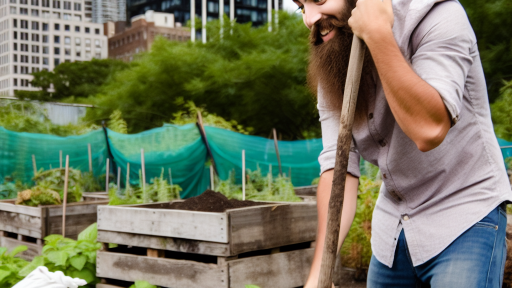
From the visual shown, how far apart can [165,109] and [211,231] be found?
48.5 ft

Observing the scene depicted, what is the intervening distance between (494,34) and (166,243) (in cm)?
1094

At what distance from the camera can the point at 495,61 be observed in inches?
490

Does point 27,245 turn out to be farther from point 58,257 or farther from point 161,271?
point 161,271

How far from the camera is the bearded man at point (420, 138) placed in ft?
3.75

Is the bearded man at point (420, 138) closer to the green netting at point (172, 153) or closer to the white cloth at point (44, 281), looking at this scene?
the white cloth at point (44, 281)

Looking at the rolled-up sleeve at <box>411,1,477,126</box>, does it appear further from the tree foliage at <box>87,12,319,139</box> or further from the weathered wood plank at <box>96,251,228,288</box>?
the tree foliage at <box>87,12,319,139</box>

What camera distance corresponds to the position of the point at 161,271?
13.0ft

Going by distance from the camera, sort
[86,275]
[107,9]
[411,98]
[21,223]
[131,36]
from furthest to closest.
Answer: [131,36] < [107,9] < [21,223] < [86,275] < [411,98]

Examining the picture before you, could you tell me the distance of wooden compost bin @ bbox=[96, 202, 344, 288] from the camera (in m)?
3.66

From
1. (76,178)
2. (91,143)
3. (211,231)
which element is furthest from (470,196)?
(91,143)

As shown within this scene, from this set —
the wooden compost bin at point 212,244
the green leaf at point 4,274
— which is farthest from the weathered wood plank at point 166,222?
the green leaf at point 4,274

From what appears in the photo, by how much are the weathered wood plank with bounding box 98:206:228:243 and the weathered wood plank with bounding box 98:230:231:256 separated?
0.05 meters

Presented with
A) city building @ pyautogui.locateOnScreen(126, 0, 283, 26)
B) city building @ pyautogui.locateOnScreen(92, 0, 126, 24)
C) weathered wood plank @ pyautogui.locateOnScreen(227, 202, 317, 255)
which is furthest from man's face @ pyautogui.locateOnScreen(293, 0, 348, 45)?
city building @ pyautogui.locateOnScreen(126, 0, 283, 26)

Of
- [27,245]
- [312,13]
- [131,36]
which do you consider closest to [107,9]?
[131,36]
